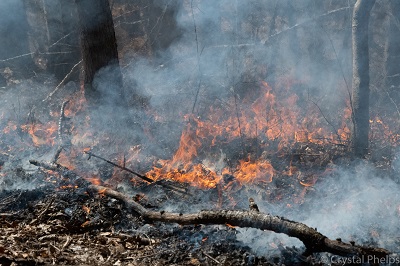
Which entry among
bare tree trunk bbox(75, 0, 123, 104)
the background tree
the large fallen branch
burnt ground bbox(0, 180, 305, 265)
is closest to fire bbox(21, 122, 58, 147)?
bare tree trunk bbox(75, 0, 123, 104)

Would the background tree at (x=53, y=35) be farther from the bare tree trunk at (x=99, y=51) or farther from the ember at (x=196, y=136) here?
the bare tree trunk at (x=99, y=51)

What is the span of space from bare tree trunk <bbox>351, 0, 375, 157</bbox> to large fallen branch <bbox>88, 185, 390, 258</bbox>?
3147 millimetres

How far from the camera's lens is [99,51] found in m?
7.47

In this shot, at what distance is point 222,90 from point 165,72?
1676 millimetres

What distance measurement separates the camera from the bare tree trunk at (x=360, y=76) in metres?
6.18

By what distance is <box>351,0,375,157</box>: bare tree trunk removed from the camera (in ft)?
20.3

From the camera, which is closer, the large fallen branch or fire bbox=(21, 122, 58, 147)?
the large fallen branch

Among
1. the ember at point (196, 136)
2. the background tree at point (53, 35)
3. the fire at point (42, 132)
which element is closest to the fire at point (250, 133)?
the ember at point (196, 136)

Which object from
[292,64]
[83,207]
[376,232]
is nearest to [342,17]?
[292,64]

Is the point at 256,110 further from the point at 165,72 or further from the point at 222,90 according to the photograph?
the point at 165,72

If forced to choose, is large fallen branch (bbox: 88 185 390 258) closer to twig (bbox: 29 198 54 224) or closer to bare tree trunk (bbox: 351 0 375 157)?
twig (bbox: 29 198 54 224)

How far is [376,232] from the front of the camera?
457 cm

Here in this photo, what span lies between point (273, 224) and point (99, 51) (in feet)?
16.8

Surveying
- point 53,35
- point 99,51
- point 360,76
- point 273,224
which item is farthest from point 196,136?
point 53,35
